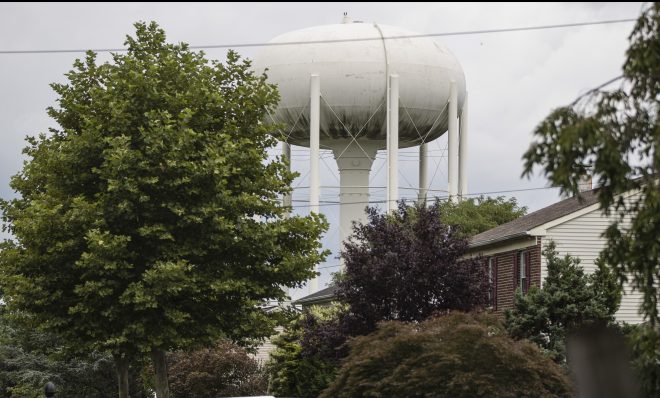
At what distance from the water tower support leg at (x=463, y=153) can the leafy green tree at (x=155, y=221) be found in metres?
30.0

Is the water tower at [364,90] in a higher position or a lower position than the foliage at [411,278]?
higher

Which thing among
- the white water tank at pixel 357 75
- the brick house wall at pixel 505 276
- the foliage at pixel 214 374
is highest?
the white water tank at pixel 357 75

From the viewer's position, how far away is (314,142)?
64125 millimetres

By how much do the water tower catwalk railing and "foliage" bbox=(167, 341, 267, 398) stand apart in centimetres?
672

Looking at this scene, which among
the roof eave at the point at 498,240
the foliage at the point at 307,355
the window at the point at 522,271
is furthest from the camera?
the window at the point at 522,271

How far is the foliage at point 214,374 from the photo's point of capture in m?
57.5

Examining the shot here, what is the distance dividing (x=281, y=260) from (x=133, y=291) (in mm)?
4764

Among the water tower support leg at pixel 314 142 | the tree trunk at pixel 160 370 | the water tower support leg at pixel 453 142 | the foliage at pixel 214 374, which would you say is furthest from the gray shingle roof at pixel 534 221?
the water tower support leg at pixel 453 142

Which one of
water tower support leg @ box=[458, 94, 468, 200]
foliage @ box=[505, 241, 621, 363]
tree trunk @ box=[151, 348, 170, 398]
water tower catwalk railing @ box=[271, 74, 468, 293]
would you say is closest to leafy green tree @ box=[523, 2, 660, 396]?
foliage @ box=[505, 241, 621, 363]

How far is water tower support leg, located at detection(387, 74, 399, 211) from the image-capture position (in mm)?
63656

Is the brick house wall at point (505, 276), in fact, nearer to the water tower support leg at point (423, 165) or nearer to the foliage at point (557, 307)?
the foliage at point (557, 307)

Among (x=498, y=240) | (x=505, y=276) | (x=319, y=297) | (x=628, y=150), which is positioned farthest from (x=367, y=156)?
(x=628, y=150)

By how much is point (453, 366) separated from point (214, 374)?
3199 cm

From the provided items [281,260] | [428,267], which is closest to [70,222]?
[281,260]
